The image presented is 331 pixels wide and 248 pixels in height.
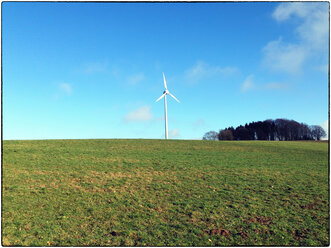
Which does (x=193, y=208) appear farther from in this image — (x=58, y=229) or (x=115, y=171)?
(x=115, y=171)

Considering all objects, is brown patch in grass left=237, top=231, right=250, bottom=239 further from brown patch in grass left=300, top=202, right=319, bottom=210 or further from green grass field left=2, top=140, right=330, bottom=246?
brown patch in grass left=300, top=202, right=319, bottom=210

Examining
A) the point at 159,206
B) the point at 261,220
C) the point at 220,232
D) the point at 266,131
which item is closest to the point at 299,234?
the point at 261,220

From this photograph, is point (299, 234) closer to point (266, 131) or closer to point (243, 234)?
point (243, 234)

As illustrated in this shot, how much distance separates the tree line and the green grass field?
97.5 metres

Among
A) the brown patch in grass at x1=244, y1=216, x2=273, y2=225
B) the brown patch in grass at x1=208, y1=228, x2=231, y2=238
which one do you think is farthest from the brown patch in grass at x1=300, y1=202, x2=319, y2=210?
the brown patch in grass at x1=208, y1=228, x2=231, y2=238

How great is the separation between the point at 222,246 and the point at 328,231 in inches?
189

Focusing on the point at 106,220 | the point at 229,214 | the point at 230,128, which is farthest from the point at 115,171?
the point at 230,128

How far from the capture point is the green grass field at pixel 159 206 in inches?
358

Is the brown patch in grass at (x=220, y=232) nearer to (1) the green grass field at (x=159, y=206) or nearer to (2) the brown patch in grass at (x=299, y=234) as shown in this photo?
(1) the green grass field at (x=159, y=206)

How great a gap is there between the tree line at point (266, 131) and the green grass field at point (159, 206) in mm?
97453

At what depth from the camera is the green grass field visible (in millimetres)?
9086

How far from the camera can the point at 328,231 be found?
32.4 feet

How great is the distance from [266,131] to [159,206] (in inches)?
4648

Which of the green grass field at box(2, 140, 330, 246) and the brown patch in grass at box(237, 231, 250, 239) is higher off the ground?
the green grass field at box(2, 140, 330, 246)
